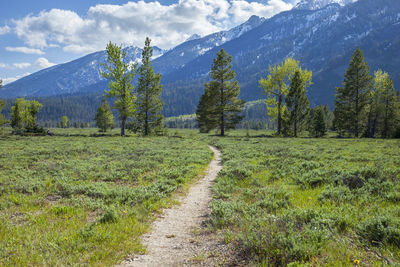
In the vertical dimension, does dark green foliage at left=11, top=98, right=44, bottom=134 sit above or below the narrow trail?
above

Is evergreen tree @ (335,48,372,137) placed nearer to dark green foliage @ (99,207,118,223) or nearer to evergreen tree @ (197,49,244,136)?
evergreen tree @ (197,49,244,136)

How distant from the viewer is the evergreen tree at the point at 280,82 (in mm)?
36781

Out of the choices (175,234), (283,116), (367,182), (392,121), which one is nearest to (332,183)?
(367,182)

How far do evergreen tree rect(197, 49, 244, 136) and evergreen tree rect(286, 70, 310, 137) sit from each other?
8.68 m

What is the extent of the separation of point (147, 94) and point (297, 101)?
2606 cm

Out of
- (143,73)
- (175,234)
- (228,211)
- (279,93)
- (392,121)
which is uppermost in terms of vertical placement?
(143,73)

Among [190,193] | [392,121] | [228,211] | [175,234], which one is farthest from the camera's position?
[392,121]

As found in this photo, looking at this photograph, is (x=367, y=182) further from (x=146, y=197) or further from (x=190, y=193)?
(x=146, y=197)

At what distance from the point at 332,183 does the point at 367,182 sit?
1198 mm

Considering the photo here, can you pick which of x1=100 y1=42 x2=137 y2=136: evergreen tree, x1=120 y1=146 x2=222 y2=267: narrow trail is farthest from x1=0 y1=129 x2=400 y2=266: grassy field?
x1=100 y1=42 x2=137 y2=136: evergreen tree

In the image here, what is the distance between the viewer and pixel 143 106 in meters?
36.9

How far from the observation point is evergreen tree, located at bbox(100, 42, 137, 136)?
1345 inches

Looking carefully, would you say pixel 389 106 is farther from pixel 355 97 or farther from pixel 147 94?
pixel 147 94

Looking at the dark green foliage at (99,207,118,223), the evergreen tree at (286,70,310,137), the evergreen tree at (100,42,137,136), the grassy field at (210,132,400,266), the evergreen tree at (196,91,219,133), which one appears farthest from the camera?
the evergreen tree at (196,91,219,133)
